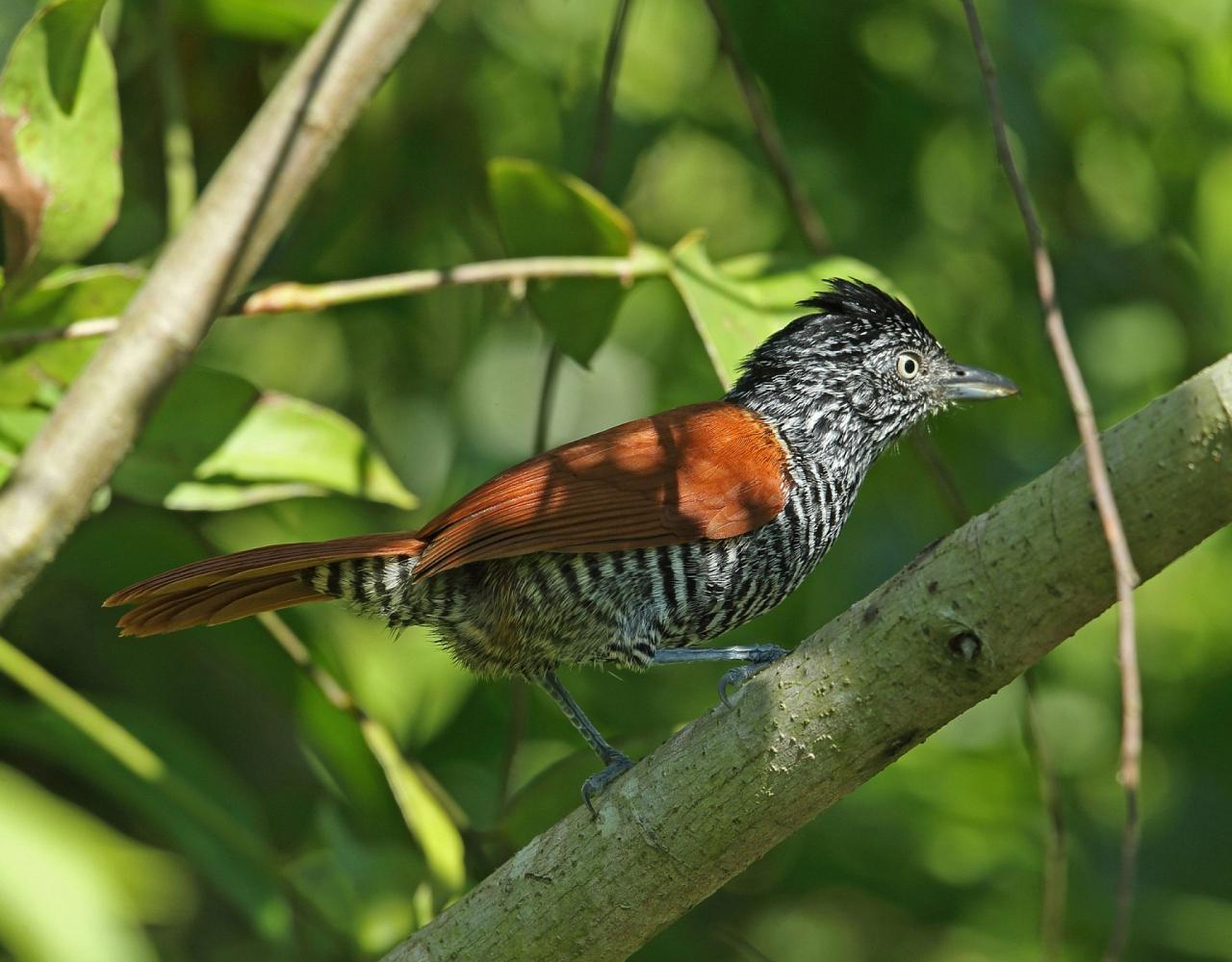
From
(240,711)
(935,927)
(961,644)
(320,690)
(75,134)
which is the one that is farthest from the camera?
(240,711)

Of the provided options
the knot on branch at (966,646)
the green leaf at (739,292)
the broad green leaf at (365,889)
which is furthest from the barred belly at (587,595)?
the knot on branch at (966,646)

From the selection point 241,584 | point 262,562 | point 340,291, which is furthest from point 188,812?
point 340,291

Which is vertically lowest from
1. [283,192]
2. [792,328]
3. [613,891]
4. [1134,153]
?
[613,891]

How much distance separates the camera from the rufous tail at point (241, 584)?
3.05 m

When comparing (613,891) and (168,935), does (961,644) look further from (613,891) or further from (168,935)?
(168,935)

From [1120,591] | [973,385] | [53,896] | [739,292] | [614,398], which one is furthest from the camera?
[614,398]

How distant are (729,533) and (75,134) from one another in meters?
1.73

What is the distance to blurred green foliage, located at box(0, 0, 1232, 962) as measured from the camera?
360 cm

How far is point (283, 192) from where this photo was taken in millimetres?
2658

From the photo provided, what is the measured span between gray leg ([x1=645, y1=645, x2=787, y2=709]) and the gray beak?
1025 mm

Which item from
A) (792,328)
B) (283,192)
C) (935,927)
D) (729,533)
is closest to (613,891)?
(729,533)

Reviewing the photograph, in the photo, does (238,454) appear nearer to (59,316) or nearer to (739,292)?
(59,316)

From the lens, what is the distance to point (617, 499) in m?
3.21

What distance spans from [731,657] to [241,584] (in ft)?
3.63
